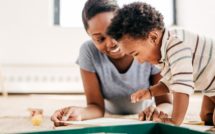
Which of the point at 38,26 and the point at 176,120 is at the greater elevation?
the point at 38,26

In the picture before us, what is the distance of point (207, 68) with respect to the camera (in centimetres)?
98

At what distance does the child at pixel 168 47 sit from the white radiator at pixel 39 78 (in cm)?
256

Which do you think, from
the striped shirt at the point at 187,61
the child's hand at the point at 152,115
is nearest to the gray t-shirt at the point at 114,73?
the striped shirt at the point at 187,61

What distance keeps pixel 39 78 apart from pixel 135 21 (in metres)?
2.70

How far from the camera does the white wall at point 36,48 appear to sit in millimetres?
3512

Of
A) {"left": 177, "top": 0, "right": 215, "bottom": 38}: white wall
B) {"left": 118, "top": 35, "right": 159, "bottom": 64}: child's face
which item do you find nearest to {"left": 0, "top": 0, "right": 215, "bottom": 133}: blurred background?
{"left": 177, "top": 0, "right": 215, "bottom": 38}: white wall

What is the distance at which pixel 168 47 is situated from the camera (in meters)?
0.91

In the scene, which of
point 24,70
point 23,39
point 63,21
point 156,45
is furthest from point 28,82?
point 156,45

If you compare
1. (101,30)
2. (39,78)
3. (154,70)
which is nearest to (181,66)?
(101,30)

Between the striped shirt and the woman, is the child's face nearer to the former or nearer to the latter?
the striped shirt

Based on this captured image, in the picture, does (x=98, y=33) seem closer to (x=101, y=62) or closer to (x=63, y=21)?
(x=101, y=62)

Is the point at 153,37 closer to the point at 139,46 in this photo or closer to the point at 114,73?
the point at 139,46

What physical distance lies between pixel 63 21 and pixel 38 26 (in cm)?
31

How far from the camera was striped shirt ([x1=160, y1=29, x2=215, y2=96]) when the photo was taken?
33.6 inches
